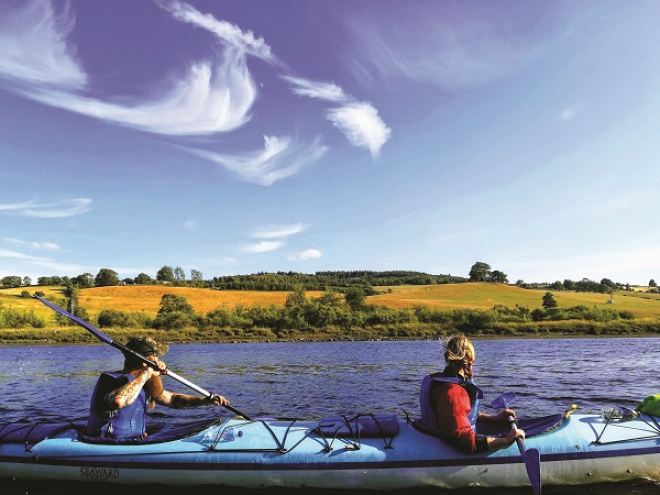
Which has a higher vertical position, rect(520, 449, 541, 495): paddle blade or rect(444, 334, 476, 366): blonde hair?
rect(444, 334, 476, 366): blonde hair

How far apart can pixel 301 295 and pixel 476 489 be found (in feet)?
219

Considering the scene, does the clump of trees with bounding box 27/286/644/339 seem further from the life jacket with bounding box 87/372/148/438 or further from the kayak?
the life jacket with bounding box 87/372/148/438

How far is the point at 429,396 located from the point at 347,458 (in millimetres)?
1263

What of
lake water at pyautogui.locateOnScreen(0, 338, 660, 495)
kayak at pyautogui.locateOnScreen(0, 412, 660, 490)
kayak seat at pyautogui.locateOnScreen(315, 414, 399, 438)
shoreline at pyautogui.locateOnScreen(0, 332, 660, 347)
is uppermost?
kayak seat at pyautogui.locateOnScreen(315, 414, 399, 438)

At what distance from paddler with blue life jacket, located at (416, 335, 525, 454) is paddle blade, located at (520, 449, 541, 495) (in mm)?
227

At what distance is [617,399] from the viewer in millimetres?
12711

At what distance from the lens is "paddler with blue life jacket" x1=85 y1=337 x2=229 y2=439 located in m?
6.07

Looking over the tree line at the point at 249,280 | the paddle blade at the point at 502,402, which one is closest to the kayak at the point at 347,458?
the paddle blade at the point at 502,402

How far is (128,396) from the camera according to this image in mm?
6055

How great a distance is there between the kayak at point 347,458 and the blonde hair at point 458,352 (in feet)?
3.59

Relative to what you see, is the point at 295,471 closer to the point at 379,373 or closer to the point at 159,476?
the point at 159,476

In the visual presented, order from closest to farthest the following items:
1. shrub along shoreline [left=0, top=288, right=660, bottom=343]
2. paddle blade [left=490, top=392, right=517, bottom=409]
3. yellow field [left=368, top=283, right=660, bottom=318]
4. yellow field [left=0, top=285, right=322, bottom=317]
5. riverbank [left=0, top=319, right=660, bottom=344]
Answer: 1. paddle blade [left=490, top=392, right=517, bottom=409]
2. riverbank [left=0, top=319, right=660, bottom=344]
3. shrub along shoreline [left=0, top=288, right=660, bottom=343]
4. yellow field [left=0, top=285, right=322, bottom=317]
5. yellow field [left=368, top=283, right=660, bottom=318]

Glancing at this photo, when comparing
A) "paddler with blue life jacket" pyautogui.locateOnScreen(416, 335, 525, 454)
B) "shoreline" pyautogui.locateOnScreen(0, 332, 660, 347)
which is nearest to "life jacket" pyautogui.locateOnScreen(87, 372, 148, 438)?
"paddler with blue life jacket" pyautogui.locateOnScreen(416, 335, 525, 454)

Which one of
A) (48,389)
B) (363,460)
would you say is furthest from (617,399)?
(48,389)
